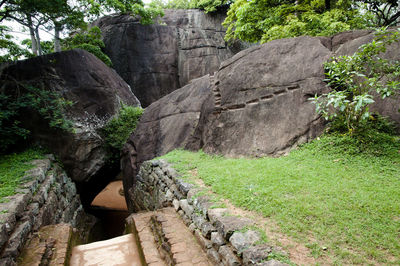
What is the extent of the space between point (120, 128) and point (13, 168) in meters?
3.97

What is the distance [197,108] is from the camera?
8.05 metres

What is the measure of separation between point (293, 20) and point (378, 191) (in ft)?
20.7

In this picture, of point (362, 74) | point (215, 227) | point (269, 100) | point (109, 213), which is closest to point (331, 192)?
point (215, 227)

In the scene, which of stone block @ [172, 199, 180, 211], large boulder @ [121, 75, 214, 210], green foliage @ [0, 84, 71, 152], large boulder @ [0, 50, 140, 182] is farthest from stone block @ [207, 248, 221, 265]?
green foliage @ [0, 84, 71, 152]

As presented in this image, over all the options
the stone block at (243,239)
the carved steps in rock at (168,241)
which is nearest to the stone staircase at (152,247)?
the carved steps in rock at (168,241)

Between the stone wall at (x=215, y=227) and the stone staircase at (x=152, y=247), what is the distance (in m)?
0.14

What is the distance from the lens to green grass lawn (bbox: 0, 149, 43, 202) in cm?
460

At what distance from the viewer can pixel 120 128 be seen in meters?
9.42

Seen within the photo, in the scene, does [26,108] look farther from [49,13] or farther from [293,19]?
[293,19]

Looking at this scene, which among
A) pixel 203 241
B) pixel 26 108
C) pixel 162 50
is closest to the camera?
pixel 203 241

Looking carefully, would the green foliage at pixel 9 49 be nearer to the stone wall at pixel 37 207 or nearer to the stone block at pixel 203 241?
the stone wall at pixel 37 207

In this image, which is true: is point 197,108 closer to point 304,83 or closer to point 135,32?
point 304,83

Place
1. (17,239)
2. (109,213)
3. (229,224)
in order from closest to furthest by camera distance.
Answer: (229,224) → (17,239) → (109,213)

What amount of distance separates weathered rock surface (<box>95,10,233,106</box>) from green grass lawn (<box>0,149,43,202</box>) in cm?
928
